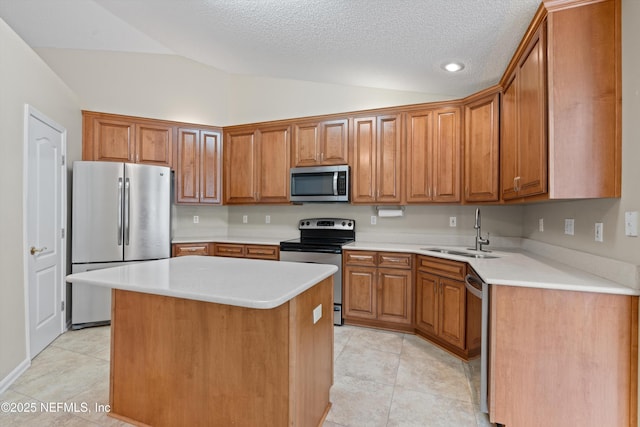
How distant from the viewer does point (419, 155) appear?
3.26 m

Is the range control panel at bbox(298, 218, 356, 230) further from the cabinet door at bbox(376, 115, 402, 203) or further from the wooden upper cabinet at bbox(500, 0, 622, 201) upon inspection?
the wooden upper cabinet at bbox(500, 0, 622, 201)

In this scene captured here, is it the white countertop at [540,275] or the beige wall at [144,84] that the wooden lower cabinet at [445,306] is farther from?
the beige wall at [144,84]

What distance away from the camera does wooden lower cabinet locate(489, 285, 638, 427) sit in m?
1.48

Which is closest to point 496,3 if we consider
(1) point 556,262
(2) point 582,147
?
(2) point 582,147

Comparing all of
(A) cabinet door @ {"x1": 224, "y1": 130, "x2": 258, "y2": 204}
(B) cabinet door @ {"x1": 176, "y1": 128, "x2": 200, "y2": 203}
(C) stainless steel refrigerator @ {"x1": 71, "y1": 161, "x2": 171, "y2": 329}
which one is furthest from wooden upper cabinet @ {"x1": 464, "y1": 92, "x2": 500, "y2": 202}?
(C) stainless steel refrigerator @ {"x1": 71, "y1": 161, "x2": 171, "y2": 329}

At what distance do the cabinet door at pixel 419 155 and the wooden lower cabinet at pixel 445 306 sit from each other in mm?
720

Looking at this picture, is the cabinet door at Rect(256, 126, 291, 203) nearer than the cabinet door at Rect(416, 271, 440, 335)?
No

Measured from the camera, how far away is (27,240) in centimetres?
246

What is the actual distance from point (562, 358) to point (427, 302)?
1.34 metres

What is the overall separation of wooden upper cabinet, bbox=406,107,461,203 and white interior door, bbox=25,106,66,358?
3.36 meters

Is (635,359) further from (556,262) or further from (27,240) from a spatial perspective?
(27,240)

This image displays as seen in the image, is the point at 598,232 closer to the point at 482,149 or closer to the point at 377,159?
the point at 482,149

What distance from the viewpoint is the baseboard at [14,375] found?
2076 millimetres

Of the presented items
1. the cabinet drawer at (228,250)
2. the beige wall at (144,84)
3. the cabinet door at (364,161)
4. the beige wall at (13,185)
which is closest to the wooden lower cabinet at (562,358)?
the cabinet door at (364,161)
